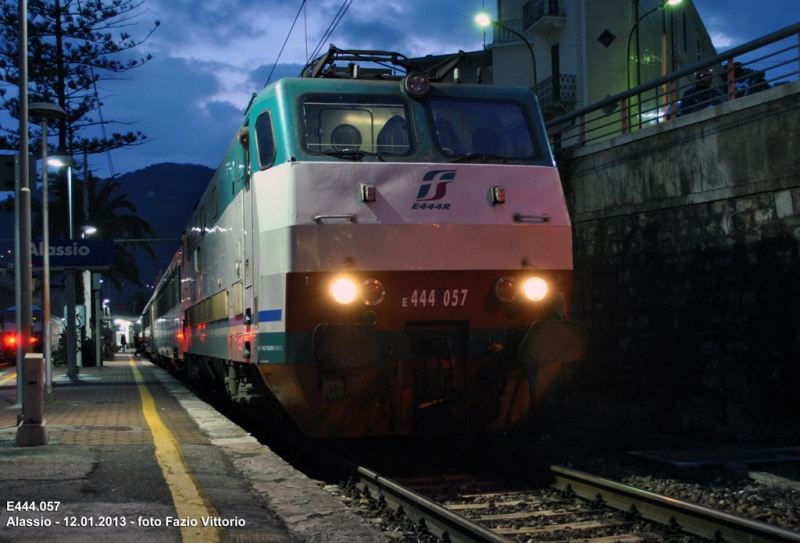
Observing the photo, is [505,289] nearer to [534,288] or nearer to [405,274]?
[534,288]

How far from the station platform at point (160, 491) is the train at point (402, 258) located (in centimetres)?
105

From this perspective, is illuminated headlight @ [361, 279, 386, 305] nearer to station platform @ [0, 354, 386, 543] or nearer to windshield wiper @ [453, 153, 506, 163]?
windshield wiper @ [453, 153, 506, 163]

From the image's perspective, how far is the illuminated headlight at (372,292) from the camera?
793 cm

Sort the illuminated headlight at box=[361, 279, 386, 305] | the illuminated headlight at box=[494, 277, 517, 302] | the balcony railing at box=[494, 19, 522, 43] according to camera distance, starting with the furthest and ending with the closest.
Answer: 1. the balcony railing at box=[494, 19, 522, 43]
2. the illuminated headlight at box=[494, 277, 517, 302]
3. the illuminated headlight at box=[361, 279, 386, 305]

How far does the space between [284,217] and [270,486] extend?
2314 mm

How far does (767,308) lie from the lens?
10227mm

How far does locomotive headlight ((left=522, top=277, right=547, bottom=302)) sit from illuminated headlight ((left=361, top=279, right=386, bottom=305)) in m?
1.35

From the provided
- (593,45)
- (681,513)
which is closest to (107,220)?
(593,45)

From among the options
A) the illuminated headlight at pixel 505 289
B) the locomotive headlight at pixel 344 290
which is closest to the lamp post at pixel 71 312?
the locomotive headlight at pixel 344 290

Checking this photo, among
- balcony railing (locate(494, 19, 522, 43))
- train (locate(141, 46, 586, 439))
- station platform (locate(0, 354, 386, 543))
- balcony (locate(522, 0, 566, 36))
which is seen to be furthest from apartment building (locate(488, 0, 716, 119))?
station platform (locate(0, 354, 386, 543))

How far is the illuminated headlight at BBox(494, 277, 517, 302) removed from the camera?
27.3 ft

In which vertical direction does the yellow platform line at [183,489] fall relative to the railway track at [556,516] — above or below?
above

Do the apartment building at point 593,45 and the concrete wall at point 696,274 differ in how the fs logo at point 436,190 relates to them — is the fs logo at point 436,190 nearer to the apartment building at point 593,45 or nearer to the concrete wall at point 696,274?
the concrete wall at point 696,274

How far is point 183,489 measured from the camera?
255 inches
